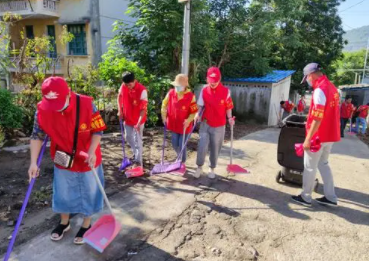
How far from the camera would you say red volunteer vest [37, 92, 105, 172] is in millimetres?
2375

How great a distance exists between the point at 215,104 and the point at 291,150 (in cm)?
142

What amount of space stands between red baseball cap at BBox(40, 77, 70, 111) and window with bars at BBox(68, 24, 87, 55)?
12.5 m

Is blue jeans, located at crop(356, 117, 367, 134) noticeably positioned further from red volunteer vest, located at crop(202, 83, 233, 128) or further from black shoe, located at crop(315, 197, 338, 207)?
red volunteer vest, located at crop(202, 83, 233, 128)

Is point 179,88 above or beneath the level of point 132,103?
above

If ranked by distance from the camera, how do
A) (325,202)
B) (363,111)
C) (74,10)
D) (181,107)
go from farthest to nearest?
(74,10) → (363,111) → (181,107) → (325,202)

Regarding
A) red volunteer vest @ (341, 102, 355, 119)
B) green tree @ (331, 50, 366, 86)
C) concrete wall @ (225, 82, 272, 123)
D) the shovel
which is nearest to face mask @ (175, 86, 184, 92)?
the shovel

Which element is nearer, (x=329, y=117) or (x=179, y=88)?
(x=329, y=117)

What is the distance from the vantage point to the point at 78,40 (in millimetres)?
13633

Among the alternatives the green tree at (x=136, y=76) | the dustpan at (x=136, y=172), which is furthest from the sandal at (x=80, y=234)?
the green tree at (x=136, y=76)

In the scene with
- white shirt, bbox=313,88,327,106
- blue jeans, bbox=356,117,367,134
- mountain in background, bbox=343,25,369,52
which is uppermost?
mountain in background, bbox=343,25,369,52

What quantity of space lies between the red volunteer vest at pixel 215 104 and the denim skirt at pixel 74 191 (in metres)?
2.10

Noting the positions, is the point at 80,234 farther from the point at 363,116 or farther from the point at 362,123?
the point at 362,123

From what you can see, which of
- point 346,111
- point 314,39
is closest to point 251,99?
point 346,111

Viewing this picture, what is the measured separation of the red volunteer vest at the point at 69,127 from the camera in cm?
238
